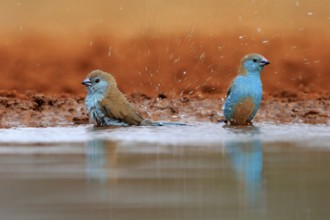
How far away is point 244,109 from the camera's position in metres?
10.1

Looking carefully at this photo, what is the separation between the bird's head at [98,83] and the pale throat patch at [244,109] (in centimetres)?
149

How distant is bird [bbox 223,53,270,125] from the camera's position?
10.0 meters

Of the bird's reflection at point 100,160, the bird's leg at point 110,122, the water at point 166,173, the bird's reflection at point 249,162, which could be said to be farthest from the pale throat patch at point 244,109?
the bird's reflection at point 100,160

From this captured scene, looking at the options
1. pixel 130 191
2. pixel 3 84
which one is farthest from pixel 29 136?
pixel 3 84

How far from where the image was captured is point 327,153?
7684 millimetres

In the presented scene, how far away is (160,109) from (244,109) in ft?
7.52

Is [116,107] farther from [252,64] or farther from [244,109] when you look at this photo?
[252,64]

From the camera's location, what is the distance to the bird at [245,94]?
396 inches

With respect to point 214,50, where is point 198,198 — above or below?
below

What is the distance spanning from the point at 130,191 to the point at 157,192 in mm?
173

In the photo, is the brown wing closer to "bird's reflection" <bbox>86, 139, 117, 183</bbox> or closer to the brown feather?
the brown feather

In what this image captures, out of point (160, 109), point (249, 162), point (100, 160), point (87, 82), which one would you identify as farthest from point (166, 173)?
point (160, 109)

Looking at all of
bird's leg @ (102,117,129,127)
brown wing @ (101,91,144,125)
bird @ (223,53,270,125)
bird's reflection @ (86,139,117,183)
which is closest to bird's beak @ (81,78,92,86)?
brown wing @ (101,91,144,125)

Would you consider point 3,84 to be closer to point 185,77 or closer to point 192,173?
point 185,77
